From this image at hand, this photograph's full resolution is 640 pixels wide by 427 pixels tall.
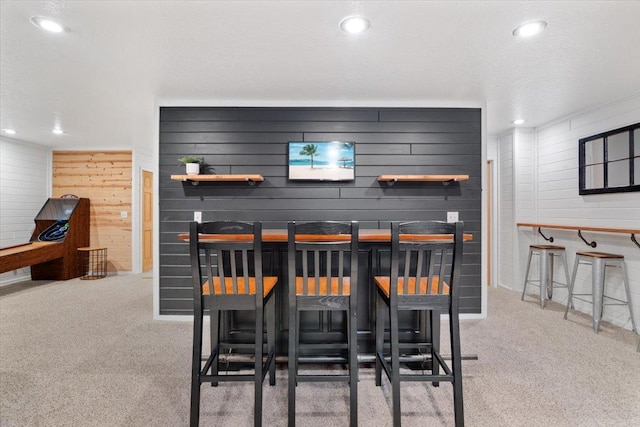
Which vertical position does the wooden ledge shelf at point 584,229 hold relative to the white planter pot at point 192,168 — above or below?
below

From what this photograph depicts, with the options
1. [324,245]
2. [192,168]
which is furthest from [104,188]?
[324,245]

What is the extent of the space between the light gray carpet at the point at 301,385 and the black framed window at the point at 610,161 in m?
1.56

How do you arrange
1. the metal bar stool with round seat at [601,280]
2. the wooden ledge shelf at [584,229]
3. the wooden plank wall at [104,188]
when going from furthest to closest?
the wooden plank wall at [104,188] → the metal bar stool with round seat at [601,280] → the wooden ledge shelf at [584,229]

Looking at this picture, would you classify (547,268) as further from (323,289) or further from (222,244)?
(222,244)

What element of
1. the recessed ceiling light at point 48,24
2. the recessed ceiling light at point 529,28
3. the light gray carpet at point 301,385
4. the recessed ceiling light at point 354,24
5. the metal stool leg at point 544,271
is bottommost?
the light gray carpet at point 301,385

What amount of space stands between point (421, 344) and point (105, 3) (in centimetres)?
304

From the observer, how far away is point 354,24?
6.93 ft

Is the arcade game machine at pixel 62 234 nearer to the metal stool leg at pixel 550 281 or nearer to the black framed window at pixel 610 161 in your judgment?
the metal stool leg at pixel 550 281

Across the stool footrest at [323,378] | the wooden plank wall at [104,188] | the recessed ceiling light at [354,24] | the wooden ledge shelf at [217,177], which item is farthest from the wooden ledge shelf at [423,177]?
the wooden plank wall at [104,188]

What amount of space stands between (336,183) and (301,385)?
2.12 metres

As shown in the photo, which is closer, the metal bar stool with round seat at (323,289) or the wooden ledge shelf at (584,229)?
the metal bar stool with round seat at (323,289)

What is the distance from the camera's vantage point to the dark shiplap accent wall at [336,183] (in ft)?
11.8

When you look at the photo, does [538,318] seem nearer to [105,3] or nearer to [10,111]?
[105,3]

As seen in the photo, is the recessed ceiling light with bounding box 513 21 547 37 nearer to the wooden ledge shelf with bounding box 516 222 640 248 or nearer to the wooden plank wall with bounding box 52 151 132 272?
the wooden ledge shelf with bounding box 516 222 640 248
